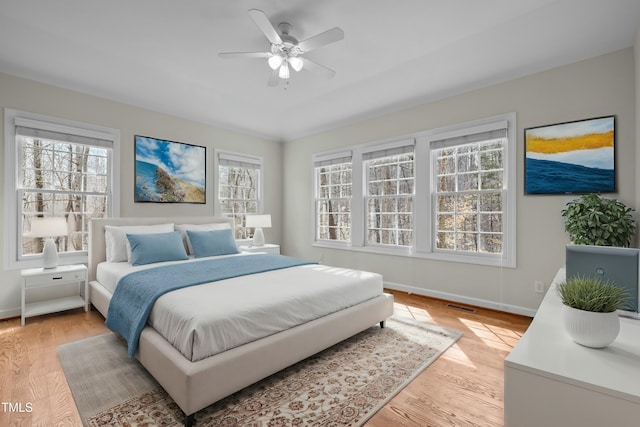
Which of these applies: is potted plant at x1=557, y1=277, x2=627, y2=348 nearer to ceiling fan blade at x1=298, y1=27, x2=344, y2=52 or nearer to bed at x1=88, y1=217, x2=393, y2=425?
bed at x1=88, y1=217, x2=393, y2=425

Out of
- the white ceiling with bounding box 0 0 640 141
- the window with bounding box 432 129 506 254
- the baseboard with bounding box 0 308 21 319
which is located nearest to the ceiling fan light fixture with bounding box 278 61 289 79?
the white ceiling with bounding box 0 0 640 141

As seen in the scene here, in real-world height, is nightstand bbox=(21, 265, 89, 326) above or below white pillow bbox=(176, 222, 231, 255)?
below

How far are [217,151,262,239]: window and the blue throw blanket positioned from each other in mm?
2091

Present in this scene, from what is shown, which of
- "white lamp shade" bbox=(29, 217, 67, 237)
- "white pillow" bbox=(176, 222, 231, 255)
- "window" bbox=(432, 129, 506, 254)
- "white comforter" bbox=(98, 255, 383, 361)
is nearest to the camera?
"white comforter" bbox=(98, 255, 383, 361)

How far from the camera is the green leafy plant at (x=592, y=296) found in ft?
3.63

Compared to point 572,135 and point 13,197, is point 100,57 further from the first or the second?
point 572,135

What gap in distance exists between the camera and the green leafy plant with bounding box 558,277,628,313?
A: 1.11m

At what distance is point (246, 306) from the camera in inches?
78.0

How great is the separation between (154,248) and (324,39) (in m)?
2.78

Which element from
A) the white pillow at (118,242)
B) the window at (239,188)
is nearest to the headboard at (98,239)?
the white pillow at (118,242)

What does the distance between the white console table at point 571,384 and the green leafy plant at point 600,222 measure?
1.79 meters

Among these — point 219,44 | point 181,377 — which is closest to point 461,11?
point 219,44

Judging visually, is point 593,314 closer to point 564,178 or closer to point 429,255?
point 564,178

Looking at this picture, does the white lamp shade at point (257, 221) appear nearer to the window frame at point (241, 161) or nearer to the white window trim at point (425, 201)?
the window frame at point (241, 161)
